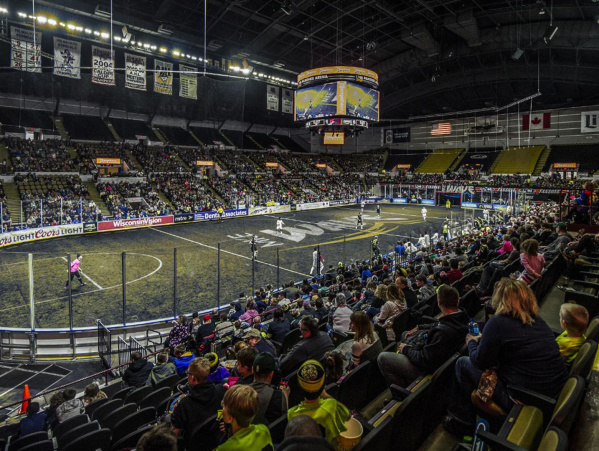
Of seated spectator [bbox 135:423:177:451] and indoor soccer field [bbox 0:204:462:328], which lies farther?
indoor soccer field [bbox 0:204:462:328]

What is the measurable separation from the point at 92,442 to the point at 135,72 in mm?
34044

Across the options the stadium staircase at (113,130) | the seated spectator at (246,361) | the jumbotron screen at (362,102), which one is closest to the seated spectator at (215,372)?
the seated spectator at (246,361)

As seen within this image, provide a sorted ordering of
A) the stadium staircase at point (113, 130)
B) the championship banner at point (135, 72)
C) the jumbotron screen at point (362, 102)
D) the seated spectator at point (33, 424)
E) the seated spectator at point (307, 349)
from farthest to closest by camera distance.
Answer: the stadium staircase at point (113, 130)
the jumbotron screen at point (362, 102)
the championship banner at point (135, 72)
the seated spectator at point (33, 424)
the seated spectator at point (307, 349)

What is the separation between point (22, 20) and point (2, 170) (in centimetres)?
1400

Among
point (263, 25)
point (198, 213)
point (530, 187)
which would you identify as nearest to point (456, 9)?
point (263, 25)

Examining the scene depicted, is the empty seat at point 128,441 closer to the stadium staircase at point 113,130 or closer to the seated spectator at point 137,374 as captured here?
the seated spectator at point 137,374

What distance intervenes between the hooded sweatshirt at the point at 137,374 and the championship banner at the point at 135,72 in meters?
30.5

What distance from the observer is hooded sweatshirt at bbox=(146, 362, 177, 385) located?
20.7ft

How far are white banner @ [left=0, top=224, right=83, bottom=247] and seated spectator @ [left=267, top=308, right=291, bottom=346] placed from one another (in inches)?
1040

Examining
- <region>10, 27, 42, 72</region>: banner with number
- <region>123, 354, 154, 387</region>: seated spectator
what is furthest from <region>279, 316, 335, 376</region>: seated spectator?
<region>10, 27, 42, 72</region>: banner with number

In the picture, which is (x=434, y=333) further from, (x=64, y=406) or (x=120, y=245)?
(x=120, y=245)

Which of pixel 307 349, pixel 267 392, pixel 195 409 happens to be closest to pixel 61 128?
pixel 307 349

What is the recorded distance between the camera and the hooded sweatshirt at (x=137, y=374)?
7102mm

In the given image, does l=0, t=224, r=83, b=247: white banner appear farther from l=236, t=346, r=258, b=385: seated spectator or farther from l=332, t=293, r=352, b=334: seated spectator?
l=236, t=346, r=258, b=385: seated spectator
